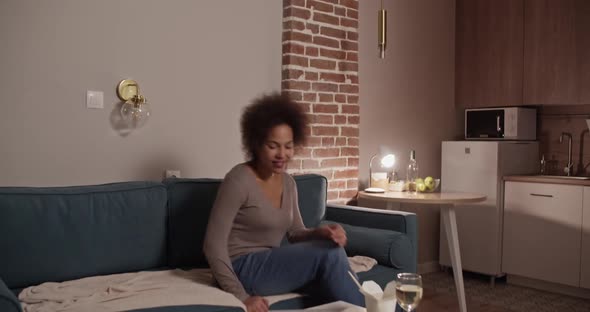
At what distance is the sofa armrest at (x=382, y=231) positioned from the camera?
2805mm

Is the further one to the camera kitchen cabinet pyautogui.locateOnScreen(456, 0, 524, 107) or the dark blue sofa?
kitchen cabinet pyautogui.locateOnScreen(456, 0, 524, 107)

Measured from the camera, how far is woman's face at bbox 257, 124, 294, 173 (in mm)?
2369

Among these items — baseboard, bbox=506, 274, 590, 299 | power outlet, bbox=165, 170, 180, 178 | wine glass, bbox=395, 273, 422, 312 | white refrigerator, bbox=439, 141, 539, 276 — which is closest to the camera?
wine glass, bbox=395, 273, 422, 312

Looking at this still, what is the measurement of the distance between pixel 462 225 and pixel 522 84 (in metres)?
1.20

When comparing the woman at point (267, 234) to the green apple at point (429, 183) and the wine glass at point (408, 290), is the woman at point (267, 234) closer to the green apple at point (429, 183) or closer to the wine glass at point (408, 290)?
the wine glass at point (408, 290)

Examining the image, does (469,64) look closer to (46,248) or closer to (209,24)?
(209,24)

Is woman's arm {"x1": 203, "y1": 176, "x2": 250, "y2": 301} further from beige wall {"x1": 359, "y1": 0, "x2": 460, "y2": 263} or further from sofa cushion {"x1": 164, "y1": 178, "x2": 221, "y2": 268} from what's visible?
beige wall {"x1": 359, "y1": 0, "x2": 460, "y2": 263}

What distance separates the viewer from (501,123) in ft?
14.6

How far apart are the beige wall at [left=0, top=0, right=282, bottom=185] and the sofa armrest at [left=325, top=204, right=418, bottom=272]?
2.70 ft

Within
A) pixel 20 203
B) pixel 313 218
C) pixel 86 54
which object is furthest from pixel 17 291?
pixel 313 218

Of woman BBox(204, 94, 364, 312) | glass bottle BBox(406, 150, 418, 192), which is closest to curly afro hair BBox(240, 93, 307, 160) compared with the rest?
woman BBox(204, 94, 364, 312)

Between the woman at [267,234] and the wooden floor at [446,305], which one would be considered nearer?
the woman at [267,234]

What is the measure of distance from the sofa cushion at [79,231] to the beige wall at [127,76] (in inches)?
13.7

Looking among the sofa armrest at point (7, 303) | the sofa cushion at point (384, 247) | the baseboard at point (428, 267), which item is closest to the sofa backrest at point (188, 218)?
the sofa cushion at point (384, 247)
